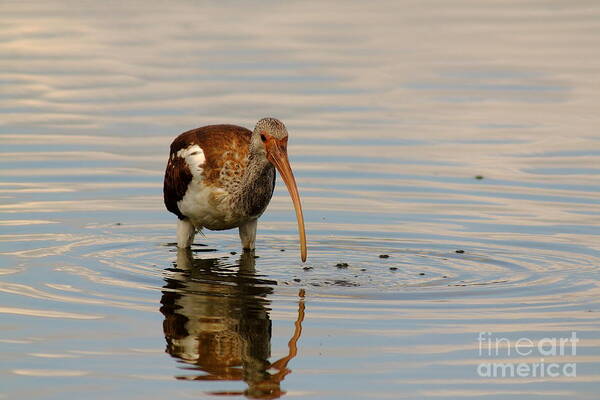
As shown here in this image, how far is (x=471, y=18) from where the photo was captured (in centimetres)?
2570

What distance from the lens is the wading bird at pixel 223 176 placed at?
12656 mm

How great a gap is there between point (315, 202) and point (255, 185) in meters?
2.37

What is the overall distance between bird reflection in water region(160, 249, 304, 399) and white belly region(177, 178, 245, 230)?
365mm

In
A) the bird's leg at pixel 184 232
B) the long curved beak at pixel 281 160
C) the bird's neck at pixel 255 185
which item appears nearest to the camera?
the long curved beak at pixel 281 160

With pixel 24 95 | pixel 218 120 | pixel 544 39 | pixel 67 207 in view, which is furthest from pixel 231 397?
pixel 544 39

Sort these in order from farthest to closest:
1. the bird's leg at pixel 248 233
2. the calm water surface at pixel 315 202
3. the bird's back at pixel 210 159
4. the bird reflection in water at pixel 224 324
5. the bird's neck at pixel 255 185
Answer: the bird's leg at pixel 248 233 → the bird's back at pixel 210 159 → the bird's neck at pixel 255 185 → the calm water surface at pixel 315 202 → the bird reflection in water at pixel 224 324

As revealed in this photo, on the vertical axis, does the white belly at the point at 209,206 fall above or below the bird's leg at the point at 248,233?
above

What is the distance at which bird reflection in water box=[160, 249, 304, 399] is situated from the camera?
30.2 feet

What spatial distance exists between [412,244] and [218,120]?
5.45 metres

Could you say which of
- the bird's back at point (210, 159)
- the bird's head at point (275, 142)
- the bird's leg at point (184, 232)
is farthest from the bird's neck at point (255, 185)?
the bird's leg at point (184, 232)

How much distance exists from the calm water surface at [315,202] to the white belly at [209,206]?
1.32 feet

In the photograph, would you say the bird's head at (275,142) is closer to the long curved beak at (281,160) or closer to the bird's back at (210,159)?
the long curved beak at (281,160)

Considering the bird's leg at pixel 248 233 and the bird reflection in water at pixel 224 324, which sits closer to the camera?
the bird reflection in water at pixel 224 324

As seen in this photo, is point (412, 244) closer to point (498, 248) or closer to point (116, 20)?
point (498, 248)
